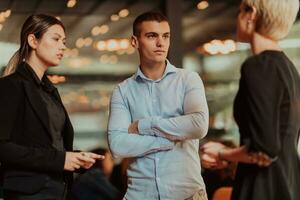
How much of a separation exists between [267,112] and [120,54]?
4.19 meters

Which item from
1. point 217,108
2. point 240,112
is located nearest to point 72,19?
point 217,108

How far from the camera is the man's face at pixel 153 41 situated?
9.84 ft

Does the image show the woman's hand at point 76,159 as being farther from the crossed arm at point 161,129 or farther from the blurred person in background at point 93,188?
the blurred person in background at point 93,188

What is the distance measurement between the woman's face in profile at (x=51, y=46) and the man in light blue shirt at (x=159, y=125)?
1.21ft

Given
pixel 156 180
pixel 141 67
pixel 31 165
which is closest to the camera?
pixel 31 165

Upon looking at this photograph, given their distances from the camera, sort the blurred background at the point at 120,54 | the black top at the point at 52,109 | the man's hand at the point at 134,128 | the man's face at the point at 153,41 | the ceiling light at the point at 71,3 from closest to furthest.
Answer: the black top at the point at 52,109
the man's hand at the point at 134,128
the man's face at the point at 153,41
the ceiling light at the point at 71,3
the blurred background at the point at 120,54

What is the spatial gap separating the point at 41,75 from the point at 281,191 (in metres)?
1.29

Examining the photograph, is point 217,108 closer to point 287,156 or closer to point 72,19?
point 72,19

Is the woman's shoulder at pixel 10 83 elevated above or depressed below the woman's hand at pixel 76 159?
above

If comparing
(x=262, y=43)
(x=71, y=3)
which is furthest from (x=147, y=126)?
(x=71, y=3)

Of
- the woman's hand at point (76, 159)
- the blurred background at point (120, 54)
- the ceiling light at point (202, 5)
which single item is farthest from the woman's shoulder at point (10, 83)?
the ceiling light at point (202, 5)

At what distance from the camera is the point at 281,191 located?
6.73 feet

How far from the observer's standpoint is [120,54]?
20.0 ft

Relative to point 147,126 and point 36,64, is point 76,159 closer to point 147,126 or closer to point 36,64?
point 147,126
